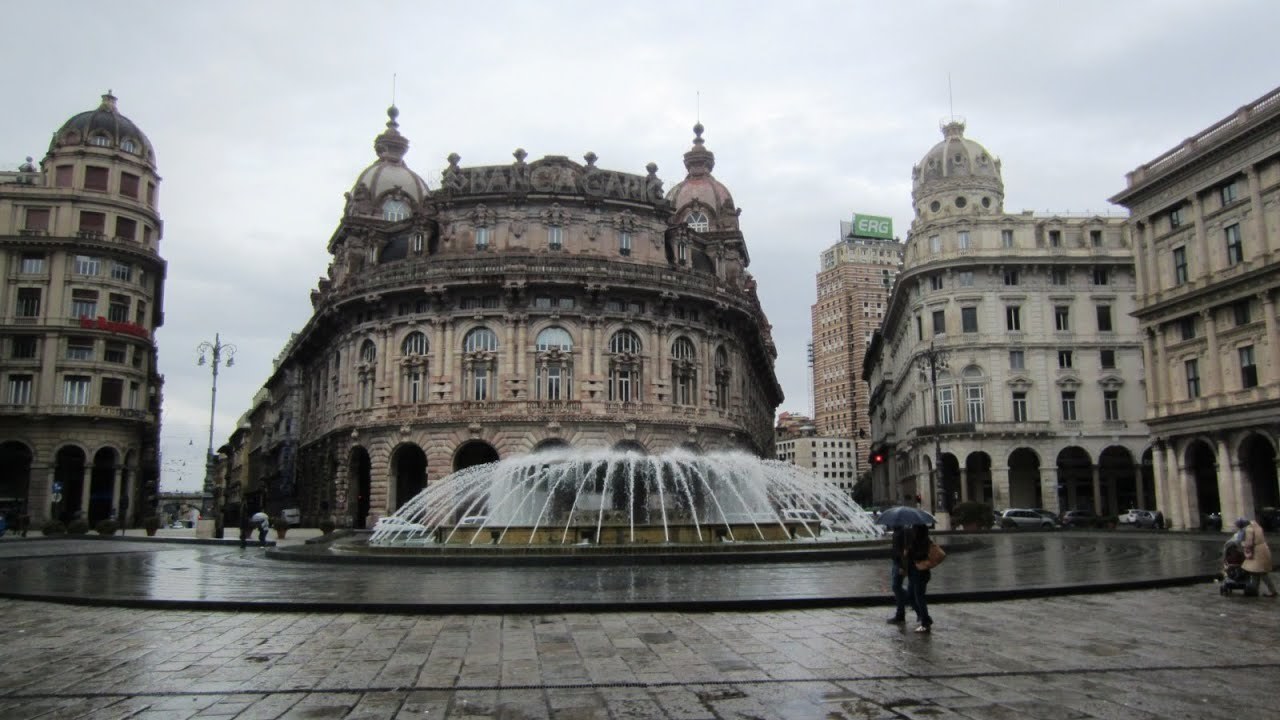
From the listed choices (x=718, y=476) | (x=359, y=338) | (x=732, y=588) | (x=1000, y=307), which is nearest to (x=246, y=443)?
(x=359, y=338)

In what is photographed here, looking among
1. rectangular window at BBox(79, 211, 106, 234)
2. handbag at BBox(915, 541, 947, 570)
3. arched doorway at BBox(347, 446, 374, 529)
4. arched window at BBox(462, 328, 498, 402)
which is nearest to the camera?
handbag at BBox(915, 541, 947, 570)

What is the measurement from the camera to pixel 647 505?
25594 mm

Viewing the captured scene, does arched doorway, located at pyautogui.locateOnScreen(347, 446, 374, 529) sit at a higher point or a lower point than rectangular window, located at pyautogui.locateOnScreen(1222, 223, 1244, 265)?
lower

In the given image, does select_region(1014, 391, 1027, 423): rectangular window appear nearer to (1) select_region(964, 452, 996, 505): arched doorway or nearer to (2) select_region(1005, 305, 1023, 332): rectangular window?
(1) select_region(964, 452, 996, 505): arched doorway

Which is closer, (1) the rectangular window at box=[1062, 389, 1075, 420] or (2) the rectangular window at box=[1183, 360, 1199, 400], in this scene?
(2) the rectangular window at box=[1183, 360, 1199, 400]

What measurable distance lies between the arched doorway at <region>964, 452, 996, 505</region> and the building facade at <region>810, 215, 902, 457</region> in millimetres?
95283

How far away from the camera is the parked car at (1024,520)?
46656 millimetres

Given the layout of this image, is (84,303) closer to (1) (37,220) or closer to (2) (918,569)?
(1) (37,220)

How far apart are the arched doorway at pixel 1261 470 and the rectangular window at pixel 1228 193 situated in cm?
923

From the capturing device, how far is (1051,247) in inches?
2245

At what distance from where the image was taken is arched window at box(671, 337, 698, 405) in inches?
2005

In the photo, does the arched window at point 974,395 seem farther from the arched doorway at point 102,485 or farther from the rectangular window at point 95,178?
the rectangular window at point 95,178

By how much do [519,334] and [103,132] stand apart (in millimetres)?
32650

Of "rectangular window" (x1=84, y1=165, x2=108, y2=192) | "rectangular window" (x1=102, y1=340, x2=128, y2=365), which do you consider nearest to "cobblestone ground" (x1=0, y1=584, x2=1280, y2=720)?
"rectangular window" (x1=102, y1=340, x2=128, y2=365)
